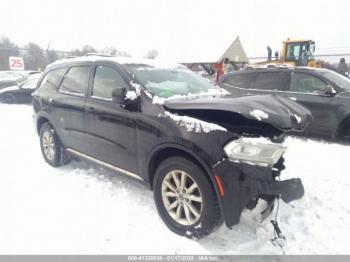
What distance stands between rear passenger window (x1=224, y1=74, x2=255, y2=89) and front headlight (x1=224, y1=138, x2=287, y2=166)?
5129 mm

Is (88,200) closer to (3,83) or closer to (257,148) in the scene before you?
(257,148)

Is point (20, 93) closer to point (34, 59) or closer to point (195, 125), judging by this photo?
point (195, 125)

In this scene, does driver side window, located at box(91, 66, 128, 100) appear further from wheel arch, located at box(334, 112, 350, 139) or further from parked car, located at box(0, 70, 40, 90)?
parked car, located at box(0, 70, 40, 90)

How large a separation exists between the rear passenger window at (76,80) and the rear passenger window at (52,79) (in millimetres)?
221

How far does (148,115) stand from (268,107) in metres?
1.23

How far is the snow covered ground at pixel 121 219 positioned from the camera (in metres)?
2.81

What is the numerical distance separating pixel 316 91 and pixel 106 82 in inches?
189

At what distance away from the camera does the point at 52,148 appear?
4.87 metres

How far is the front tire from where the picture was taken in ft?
8.69

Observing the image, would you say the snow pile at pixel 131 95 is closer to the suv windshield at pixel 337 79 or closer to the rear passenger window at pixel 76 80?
the rear passenger window at pixel 76 80

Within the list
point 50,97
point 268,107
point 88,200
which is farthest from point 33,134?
point 268,107

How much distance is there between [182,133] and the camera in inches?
107

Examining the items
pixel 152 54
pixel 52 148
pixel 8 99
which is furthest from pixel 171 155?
pixel 152 54

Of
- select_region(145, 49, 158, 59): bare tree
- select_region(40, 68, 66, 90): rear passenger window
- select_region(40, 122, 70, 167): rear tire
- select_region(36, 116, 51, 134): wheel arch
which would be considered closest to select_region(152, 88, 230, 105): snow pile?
select_region(40, 68, 66, 90): rear passenger window
